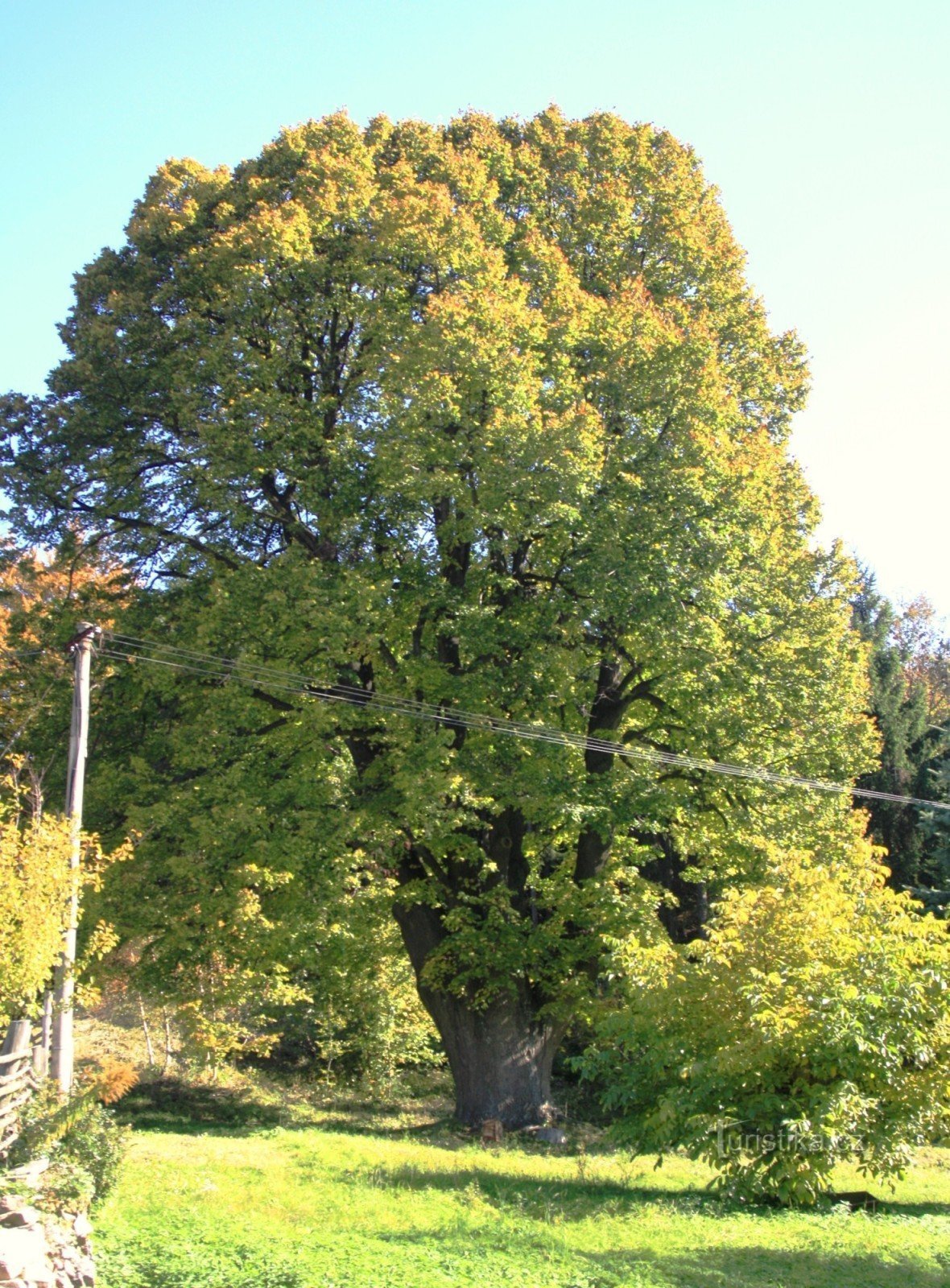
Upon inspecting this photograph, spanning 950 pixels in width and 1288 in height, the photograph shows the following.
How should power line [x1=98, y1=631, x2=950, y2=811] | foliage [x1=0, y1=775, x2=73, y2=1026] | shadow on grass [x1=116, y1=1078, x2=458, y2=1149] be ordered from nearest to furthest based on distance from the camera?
foliage [x1=0, y1=775, x2=73, y2=1026], power line [x1=98, y1=631, x2=950, y2=811], shadow on grass [x1=116, y1=1078, x2=458, y2=1149]

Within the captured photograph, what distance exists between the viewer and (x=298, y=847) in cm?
1474

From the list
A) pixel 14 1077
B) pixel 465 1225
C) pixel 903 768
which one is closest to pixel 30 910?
pixel 14 1077

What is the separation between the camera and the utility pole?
38.1 feet

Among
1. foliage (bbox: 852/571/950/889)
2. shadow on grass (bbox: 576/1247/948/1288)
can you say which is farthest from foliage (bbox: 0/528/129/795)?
foliage (bbox: 852/571/950/889)

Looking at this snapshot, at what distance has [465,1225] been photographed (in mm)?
9719

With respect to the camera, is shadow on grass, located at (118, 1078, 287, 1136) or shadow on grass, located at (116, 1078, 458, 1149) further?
shadow on grass, located at (118, 1078, 287, 1136)

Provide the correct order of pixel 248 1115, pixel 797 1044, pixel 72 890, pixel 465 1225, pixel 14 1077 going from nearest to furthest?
pixel 14 1077 < pixel 465 1225 < pixel 797 1044 < pixel 72 890 < pixel 248 1115

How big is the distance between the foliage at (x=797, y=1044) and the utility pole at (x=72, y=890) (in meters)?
5.98

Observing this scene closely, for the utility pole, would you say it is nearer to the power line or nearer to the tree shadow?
the power line

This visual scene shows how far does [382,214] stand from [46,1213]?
13.9 m

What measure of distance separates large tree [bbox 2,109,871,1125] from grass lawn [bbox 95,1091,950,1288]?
3.63 m

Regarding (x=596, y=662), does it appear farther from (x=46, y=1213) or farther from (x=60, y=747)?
(x=46, y=1213)

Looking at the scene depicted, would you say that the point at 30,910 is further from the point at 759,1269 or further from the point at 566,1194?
the point at 759,1269

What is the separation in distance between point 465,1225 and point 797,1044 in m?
3.75
